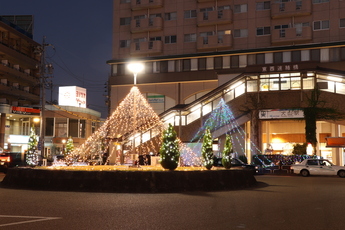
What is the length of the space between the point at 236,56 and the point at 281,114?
12.8m

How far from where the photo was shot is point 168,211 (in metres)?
11.1

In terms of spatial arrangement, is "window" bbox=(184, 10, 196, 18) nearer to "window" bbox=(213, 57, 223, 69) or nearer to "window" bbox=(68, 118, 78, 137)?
"window" bbox=(213, 57, 223, 69)

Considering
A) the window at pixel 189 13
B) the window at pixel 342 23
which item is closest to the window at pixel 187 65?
the window at pixel 189 13

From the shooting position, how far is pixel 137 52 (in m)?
57.5

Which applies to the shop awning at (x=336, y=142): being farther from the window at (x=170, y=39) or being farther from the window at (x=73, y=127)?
the window at (x=73, y=127)

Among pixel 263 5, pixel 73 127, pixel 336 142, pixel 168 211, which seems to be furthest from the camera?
pixel 73 127

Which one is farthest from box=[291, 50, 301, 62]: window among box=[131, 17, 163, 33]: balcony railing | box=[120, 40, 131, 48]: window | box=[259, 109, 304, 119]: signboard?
box=[120, 40, 131, 48]: window

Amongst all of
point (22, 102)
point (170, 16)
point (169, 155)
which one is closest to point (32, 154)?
point (169, 155)

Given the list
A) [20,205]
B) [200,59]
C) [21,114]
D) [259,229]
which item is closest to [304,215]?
[259,229]

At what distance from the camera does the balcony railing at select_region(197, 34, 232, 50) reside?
2103 inches

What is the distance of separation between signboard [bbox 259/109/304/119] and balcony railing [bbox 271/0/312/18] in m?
16.7

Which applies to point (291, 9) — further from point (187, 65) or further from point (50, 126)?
point (50, 126)

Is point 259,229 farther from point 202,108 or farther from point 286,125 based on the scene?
point 286,125

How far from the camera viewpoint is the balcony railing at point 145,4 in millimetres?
57338
